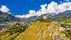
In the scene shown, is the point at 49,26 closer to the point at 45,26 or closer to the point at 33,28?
the point at 45,26

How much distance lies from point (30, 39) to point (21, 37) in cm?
963

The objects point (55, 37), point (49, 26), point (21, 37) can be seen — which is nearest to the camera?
point (55, 37)

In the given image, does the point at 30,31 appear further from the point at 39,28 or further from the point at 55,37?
the point at 55,37

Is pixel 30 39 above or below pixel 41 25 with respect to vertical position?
below

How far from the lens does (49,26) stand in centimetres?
9906

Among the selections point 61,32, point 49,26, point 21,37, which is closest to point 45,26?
point 49,26

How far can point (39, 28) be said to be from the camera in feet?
330

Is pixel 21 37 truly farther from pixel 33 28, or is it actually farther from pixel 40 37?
pixel 40 37

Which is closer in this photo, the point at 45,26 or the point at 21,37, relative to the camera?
the point at 45,26

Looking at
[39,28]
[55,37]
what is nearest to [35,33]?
[39,28]

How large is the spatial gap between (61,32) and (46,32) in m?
7.64

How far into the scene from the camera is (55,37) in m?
92.7

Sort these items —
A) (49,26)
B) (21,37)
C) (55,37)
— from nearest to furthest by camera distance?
(55,37), (49,26), (21,37)

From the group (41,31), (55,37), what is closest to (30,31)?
(41,31)
